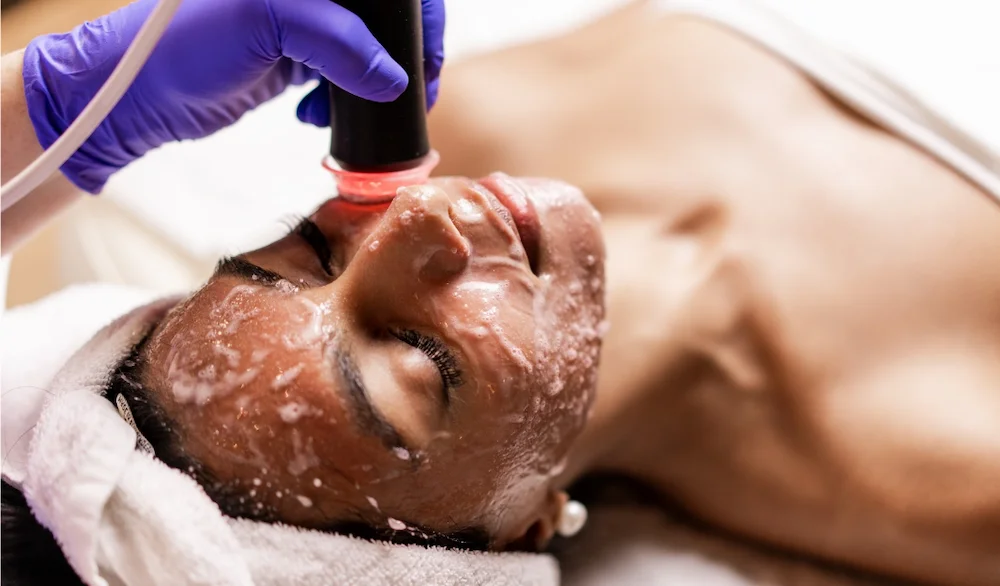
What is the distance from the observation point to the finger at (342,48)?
2.27 ft

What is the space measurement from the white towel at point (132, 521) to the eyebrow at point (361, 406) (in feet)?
0.37

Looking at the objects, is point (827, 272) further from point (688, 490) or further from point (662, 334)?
point (688, 490)

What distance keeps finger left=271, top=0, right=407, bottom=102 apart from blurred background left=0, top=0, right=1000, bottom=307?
514 millimetres

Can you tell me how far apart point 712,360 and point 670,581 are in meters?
0.32

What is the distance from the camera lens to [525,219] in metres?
0.81

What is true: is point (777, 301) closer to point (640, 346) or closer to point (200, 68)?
point (640, 346)

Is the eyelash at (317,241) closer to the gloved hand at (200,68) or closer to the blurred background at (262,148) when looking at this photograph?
the gloved hand at (200,68)

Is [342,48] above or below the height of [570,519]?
above

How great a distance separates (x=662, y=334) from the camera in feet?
3.68

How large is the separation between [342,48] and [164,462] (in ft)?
1.37

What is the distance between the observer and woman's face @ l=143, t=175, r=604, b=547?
694 mm

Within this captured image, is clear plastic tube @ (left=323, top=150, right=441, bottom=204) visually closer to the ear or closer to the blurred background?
the ear

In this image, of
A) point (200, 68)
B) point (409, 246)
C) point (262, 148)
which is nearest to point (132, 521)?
point (409, 246)

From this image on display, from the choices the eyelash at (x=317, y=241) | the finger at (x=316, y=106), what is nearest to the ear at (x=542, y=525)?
the eyelash at (x=317, y=241)
